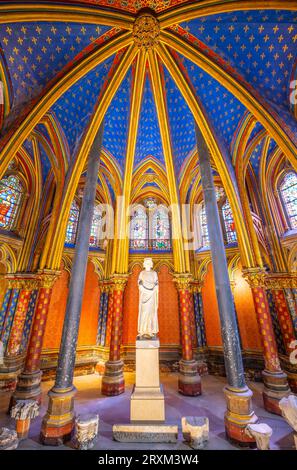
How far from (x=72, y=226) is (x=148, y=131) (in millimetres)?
7278

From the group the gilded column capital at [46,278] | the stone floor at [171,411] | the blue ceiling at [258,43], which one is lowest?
the stone floor at [171,411]

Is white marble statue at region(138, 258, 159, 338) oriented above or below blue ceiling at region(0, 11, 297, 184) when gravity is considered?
below

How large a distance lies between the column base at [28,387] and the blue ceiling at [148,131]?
11.1 metres

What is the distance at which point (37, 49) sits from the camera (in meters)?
Answer: 6.94

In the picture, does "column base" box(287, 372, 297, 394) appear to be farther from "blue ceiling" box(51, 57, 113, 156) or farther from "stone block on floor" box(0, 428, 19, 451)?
"blue ceiling" box(51, 57, 113, 156)

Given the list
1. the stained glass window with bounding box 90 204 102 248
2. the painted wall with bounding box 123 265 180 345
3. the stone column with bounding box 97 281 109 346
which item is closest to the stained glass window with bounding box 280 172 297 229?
the painted wall with bounding box 123 265 180 345

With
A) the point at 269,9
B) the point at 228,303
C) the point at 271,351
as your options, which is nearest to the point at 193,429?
the point at 228,303

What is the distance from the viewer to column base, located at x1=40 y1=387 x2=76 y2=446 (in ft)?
15.5

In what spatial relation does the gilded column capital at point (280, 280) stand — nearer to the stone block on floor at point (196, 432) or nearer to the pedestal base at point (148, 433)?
the stone block on floor at point (196, 432)

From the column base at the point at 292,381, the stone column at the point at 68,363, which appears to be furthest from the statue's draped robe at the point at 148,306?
the column base at the point at 292,381

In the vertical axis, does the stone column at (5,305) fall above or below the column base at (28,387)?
above

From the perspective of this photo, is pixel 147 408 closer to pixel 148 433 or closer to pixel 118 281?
pixel 148 433

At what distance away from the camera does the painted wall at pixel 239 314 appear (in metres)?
10.9

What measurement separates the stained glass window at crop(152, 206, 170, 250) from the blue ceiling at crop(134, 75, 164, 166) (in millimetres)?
3589
